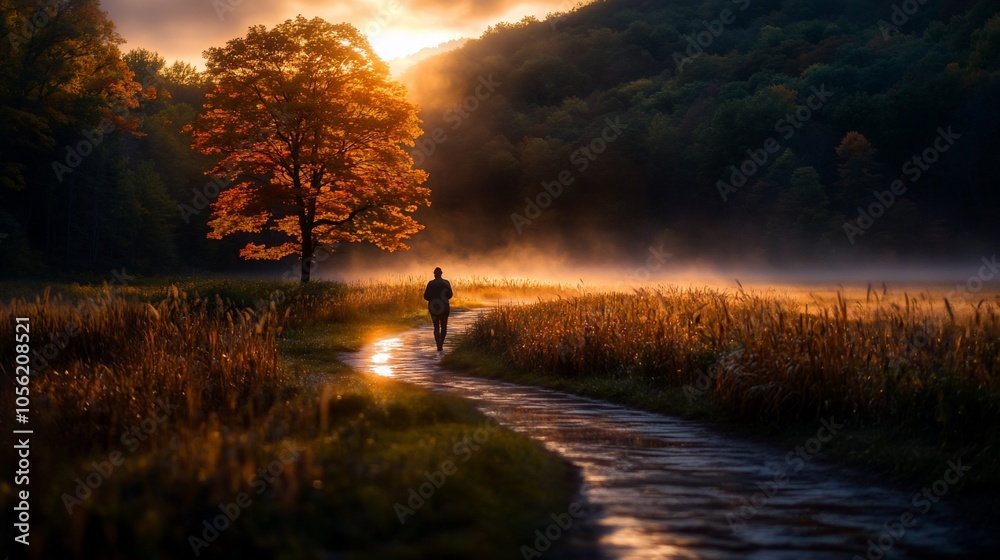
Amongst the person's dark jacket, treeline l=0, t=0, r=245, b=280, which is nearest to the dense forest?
treeline l=0, t=0, r=245, b=280

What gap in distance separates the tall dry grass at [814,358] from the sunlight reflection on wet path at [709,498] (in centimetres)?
126

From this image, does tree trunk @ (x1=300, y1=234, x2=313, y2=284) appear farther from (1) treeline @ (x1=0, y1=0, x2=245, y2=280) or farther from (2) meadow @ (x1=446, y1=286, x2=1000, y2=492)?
(2) meadow @ (x1=446, y1=286, x2=1000, y2=492)

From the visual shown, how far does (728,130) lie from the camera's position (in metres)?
74.1

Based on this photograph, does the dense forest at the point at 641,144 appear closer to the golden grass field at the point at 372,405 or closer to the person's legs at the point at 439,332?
the person's legs at the point at 439,332

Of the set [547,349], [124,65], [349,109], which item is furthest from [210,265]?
[547,349]

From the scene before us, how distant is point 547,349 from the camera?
61.3ft

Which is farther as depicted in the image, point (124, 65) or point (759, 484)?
point (124, 65)

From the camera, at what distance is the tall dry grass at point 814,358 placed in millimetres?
10945

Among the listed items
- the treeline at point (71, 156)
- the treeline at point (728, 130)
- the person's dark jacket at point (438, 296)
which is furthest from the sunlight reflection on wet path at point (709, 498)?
the treeline at point (728, 130)

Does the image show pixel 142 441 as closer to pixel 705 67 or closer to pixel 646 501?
pixel 646 501

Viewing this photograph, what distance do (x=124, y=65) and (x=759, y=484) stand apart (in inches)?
2139

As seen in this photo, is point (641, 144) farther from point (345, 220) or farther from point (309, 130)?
point (309, 130)

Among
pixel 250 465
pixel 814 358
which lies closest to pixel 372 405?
pixel 250 465

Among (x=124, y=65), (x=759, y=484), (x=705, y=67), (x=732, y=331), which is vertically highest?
(x=705, y=67)
